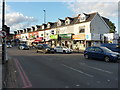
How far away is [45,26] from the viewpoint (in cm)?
5331

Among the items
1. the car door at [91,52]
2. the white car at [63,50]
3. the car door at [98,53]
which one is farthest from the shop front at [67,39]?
the car door at [98,53]

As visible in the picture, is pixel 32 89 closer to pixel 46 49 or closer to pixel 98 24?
pixel 46 49

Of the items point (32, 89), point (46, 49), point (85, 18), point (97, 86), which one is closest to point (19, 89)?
point (32, 89)

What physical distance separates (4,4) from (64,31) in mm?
29365

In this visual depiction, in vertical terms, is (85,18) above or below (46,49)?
above

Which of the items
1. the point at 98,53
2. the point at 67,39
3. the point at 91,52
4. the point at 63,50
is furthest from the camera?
the point at 67,39

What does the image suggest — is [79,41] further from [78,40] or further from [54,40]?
[54,40]

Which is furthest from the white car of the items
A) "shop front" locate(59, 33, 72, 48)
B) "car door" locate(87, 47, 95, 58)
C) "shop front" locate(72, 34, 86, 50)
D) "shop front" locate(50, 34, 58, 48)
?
"shop front" locate(50, 34, 58, 48)

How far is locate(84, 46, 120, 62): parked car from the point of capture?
13.4 metres

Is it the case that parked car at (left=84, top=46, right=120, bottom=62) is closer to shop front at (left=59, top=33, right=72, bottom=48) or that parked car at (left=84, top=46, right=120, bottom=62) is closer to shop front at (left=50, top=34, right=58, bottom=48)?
shop front at (left=59, top=33, right=72, bottom=48)

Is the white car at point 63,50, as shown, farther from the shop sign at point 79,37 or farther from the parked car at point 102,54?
the parked car at point 102,54

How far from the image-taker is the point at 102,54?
46.0 feet

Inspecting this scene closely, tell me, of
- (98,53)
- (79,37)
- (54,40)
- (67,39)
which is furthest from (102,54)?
(54,40)

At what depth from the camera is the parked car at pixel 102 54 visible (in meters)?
13.4
